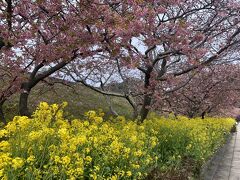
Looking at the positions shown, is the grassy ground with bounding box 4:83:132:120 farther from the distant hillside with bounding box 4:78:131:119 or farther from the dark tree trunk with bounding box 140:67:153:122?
the dark tree trunk with bounding box 140:67:153:122

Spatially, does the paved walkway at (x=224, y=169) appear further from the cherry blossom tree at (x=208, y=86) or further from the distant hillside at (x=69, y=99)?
the distant hillside at (x=69, y=99)

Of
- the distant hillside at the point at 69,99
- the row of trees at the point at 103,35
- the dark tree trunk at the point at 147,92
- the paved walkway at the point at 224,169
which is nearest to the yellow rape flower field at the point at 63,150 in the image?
the row of trees at the point at 103,35

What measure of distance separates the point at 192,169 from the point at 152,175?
8.95ft

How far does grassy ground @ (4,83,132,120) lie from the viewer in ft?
53.1

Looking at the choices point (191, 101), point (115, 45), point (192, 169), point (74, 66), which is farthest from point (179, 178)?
point (191, 101)

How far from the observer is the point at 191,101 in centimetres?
2005

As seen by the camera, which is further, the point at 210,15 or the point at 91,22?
the point at 210,15

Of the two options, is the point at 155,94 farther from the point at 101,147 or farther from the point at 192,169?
the point at 101,147

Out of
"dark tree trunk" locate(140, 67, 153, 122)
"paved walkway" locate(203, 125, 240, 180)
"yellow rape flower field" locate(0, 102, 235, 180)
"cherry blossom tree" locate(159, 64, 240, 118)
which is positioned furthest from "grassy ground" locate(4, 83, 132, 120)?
"yellow rape flower field" locate(0, 102, 235, 180)

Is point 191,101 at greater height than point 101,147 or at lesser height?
greater

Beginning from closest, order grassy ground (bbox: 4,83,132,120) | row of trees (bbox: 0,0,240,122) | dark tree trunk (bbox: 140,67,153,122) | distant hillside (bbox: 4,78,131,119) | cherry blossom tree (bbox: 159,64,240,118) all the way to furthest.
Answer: row of trees (bbox: 0,0,240,122) < dark tree trunk (bbox: 140,67,153,122) < distant hillside (bbox: 4,78,131,119) < grassy ground (bbox: 4,83,132,120) < cherry blossom tree (bbox: 159,64,240,118)

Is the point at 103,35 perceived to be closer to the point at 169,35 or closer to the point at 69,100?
the point at 169,35

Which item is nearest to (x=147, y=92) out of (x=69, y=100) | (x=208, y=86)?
(x=69, y=100)

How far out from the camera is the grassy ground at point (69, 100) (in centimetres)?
1617
